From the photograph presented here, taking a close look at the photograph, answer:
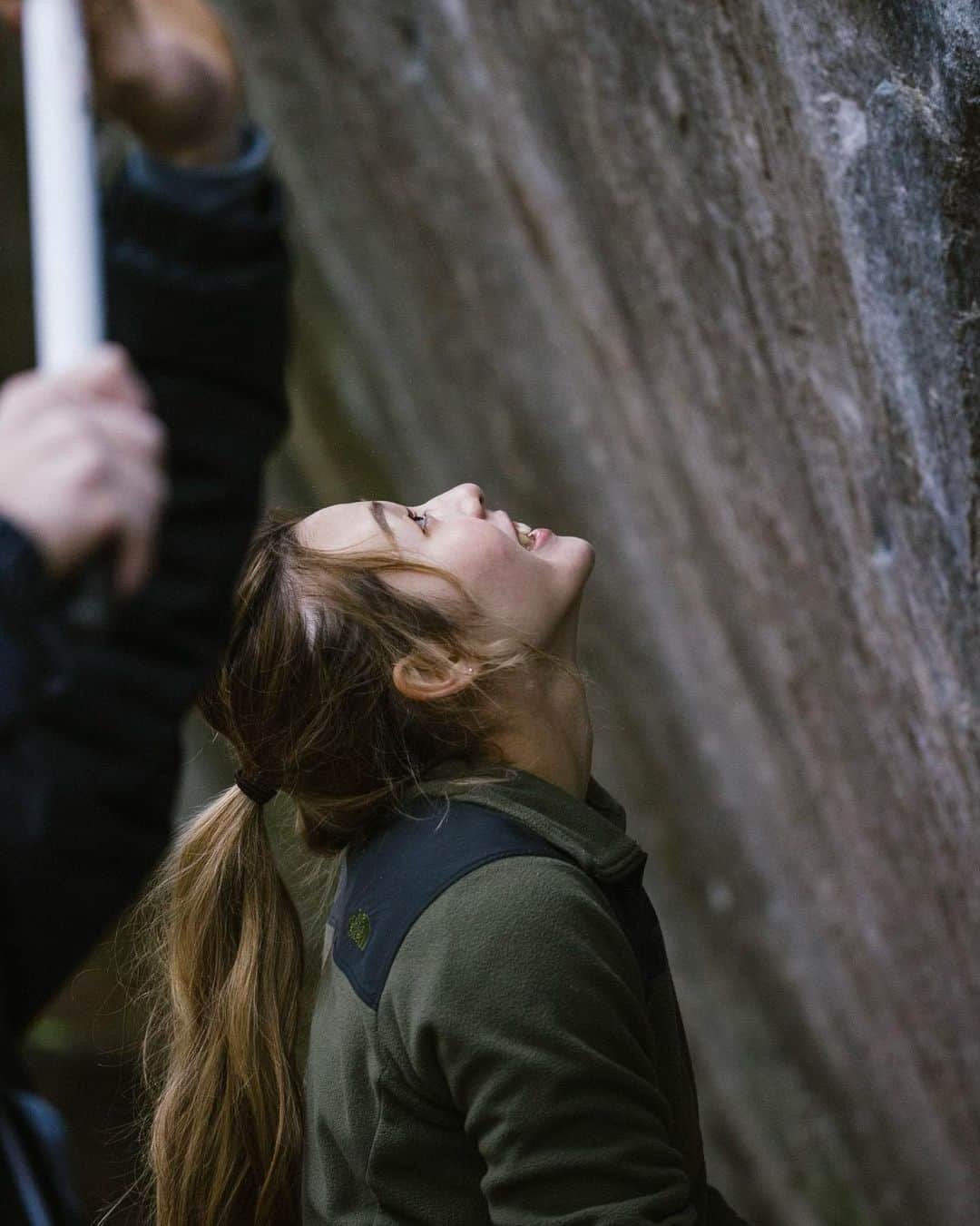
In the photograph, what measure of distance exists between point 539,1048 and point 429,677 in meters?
0.40

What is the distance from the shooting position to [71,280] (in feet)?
2.45

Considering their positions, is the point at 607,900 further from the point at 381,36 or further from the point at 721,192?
the point at 381,36

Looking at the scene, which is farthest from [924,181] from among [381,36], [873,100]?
[381,36]

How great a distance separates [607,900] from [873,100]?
84 centimetres

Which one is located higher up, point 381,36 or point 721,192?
point 381,36

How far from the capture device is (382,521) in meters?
1.54

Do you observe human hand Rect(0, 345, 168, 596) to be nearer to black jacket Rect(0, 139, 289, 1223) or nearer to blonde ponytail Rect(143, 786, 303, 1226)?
black jacket Rect(0, 139, 289, 1223)

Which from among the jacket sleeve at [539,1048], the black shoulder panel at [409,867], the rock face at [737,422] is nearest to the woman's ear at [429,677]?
the black shoulder panel at [409,867]

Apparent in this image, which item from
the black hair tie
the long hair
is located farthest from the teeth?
the black hair tie

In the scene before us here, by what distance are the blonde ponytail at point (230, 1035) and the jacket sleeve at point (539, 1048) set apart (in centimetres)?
35

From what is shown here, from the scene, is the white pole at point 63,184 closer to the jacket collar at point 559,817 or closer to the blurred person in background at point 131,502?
the blurred person in background at point 131,502

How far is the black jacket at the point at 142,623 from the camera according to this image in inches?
29.2

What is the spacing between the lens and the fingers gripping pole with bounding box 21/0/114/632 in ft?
2.44

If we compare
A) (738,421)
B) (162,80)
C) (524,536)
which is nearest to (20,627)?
(162,80)
